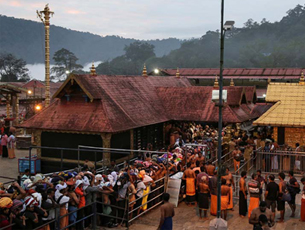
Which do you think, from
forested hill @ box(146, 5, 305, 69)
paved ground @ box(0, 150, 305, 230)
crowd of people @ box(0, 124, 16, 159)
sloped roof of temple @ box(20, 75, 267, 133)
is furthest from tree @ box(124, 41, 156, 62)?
paved ground @ box(0, 150, 305, 230)

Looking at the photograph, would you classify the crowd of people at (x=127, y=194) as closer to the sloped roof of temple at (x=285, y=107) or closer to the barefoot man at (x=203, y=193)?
the barefoot man at (x=203, y=193)

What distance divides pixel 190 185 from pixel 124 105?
8585mm

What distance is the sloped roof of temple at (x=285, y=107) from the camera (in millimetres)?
18166

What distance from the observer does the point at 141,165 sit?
13.8m

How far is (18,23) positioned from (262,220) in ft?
614

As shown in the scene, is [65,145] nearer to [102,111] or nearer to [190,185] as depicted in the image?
[102,111]

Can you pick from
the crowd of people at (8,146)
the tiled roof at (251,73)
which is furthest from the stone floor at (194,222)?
the tiled roof at (251,73)

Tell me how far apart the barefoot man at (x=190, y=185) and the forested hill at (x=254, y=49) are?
7439 centimetres

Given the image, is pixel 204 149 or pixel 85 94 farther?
pixel 85 94

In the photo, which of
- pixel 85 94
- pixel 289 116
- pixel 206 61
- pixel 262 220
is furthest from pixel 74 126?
pixel 206 61

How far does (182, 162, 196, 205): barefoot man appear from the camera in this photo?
43.9ft

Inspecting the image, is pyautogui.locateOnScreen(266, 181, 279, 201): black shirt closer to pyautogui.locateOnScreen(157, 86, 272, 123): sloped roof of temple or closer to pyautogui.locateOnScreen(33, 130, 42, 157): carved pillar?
pyautogui.locateOnScreen(157, 86, 272, 123): sloped roof of temple

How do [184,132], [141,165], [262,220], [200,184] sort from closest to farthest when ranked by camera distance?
1. [262,220]
2. [200,184]
3. [141,165]
4. [184,132]

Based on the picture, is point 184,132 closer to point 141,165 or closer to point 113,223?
point 141,165
